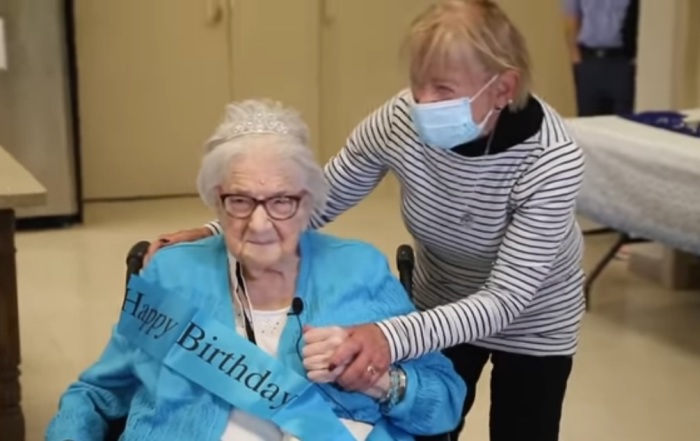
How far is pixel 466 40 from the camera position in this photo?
1574 mm

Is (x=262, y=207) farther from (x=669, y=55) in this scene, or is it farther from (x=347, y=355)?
(x=669, y=55)

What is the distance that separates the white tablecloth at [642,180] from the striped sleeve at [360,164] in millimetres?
1483

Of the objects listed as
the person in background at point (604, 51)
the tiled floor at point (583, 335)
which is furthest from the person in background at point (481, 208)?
the person in background at point (604, 51)

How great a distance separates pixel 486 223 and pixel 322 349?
1.17 ft

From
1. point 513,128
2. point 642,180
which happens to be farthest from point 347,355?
point 642,180

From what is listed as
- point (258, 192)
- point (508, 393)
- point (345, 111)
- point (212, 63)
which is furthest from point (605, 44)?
point (258, 192)

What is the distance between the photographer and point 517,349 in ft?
6.15

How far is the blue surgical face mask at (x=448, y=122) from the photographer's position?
1610mm

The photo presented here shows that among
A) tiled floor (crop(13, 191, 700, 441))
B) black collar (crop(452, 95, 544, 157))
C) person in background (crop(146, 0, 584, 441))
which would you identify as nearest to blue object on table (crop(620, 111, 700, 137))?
tiled floor (crop(13, 191, 700, 441))

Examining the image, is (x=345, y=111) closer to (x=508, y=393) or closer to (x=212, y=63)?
(x=212, y=63)

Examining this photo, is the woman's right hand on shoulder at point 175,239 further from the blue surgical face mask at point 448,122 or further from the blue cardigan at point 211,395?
the blue surgical face mask at point 448,122

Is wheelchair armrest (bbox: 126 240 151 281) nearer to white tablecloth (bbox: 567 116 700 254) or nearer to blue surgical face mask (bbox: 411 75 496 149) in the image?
blue surgical face mask (bbox: 411 75 496 149)

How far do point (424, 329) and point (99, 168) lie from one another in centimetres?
388

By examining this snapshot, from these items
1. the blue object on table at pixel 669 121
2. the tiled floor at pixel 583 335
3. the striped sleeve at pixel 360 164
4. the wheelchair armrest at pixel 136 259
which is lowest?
the tiled floor at pixel 583 335
